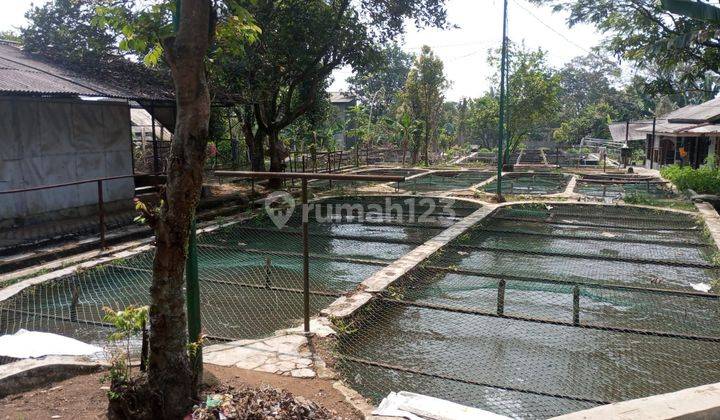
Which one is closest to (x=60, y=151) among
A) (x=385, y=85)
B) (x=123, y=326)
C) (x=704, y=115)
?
(x=123, y=326)

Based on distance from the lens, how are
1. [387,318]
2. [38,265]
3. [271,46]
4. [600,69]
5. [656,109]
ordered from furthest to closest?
1. [600,69]
2. [656,109]
3. [271,46]
4. [38,265]
5. [387,318]

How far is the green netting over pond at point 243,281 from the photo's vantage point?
5.97 metres

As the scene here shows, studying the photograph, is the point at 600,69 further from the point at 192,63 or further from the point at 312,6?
the point at 192,63

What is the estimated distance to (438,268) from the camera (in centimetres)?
788

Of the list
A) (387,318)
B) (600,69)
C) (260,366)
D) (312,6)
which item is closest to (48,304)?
(260,366)

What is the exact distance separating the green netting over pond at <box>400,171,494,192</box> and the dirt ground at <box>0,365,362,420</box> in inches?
526

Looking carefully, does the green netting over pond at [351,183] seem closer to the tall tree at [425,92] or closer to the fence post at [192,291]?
the tall tree at [425,92]

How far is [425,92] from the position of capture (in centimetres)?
2531

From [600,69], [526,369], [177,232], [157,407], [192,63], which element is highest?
[600,69]

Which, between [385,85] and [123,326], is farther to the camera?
[385,85]

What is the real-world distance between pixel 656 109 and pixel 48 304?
130 feet

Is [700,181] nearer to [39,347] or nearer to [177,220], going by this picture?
[177,220]

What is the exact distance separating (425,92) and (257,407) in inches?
918

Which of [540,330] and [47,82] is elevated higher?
[47,82]
